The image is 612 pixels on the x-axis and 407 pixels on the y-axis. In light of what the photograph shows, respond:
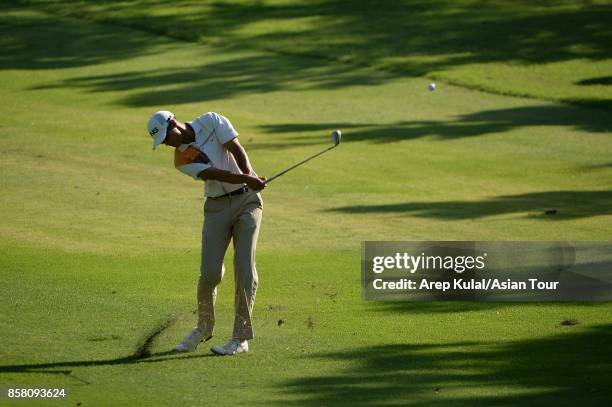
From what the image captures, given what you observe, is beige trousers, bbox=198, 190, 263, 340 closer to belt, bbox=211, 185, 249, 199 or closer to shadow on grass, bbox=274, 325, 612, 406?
belt, bbox=211, 185, 249, 199

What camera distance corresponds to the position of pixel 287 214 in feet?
62.1

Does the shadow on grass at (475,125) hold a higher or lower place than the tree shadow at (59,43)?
lower

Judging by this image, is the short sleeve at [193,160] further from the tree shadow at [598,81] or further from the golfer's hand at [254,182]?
the tree shadow at [598,81]

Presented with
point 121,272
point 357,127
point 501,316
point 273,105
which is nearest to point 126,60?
point 273,105

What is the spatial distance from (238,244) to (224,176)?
653 millimetres

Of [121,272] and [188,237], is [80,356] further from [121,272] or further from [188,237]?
[188,237]

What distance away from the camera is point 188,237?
17.0m

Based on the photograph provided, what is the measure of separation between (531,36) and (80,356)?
32187 mm

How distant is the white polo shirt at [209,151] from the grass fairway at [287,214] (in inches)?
59.1

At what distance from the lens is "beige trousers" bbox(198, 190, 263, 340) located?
1044cm

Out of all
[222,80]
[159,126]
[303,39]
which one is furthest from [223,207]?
[303,39]

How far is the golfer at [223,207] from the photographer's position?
10.3 metres

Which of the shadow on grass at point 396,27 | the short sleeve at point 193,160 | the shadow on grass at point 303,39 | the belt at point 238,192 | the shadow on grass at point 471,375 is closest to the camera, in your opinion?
the shadow on grass at point 471,375

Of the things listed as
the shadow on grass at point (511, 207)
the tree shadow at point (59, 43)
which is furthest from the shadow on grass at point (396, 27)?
the shadow on grass at point (511, 207)
